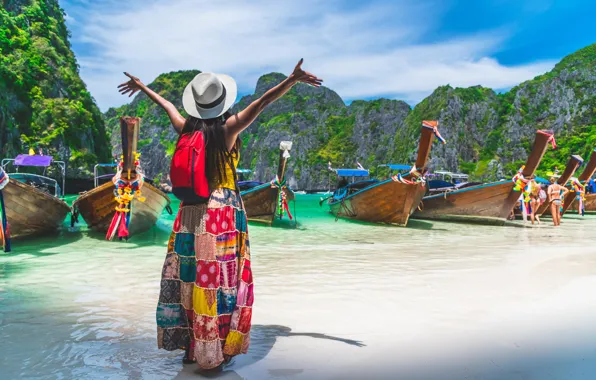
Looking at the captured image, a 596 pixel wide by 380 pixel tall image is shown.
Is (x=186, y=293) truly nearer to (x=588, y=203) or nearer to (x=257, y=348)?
(x=257, y=348)

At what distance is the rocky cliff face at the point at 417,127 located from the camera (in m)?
68.1

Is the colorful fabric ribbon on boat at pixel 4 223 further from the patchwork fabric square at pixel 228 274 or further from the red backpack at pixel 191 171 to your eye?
the patchwork fabric square at pixel 228 274

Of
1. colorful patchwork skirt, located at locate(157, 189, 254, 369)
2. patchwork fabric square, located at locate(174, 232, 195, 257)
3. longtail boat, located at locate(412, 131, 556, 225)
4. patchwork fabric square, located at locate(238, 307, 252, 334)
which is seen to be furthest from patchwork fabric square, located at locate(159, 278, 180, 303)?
longtail boat, located at locate(412, 131, 556, 225)

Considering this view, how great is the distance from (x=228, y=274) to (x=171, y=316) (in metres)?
0.46

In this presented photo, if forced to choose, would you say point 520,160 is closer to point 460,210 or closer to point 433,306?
point 460,210

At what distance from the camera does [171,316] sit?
2.56 m

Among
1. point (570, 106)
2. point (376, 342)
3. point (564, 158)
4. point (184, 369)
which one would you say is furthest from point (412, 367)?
point (570, 106)

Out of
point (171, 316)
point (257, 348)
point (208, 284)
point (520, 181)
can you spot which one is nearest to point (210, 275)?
point (208, 284)

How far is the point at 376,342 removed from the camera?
10.2 ft

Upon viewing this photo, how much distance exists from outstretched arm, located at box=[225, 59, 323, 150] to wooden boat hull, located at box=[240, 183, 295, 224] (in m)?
11.5

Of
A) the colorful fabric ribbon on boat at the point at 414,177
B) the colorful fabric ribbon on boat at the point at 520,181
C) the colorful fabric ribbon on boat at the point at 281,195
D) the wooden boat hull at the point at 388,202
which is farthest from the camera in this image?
the colorful fabric ribbon on boat at the point at 281,195

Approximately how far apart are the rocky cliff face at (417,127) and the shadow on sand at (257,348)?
24788 millimetres

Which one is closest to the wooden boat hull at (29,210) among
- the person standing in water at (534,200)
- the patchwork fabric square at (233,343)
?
the patchwork fabric square at (233,343)

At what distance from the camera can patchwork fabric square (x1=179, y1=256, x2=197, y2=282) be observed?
2.51 meters
